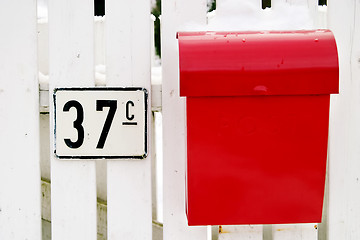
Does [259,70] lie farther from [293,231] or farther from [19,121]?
[19,121]

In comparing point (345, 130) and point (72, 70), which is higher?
point (72, 70)

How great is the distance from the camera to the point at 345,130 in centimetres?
106

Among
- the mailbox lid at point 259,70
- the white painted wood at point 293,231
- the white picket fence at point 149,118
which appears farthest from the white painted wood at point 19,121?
the white painted wood at point 293,231

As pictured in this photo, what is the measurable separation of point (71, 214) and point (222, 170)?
47 cm

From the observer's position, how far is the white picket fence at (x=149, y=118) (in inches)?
41.4

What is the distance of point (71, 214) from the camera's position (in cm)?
109

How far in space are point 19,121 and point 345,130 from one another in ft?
2.95

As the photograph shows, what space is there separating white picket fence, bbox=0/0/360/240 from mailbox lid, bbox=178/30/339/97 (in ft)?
0.63

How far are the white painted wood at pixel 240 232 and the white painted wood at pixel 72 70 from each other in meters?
0.37

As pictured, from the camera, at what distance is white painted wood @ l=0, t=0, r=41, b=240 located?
1067mm

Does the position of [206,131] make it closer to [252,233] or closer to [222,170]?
[222,170]

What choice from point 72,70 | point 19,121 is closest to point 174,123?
point 72,70

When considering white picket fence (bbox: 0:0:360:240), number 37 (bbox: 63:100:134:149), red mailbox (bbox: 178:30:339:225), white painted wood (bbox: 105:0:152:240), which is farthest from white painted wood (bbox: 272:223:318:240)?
number 37 (bbox: 63:100:134:149)

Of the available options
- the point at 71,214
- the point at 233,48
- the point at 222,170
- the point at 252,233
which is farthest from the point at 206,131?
the point at 71,214
